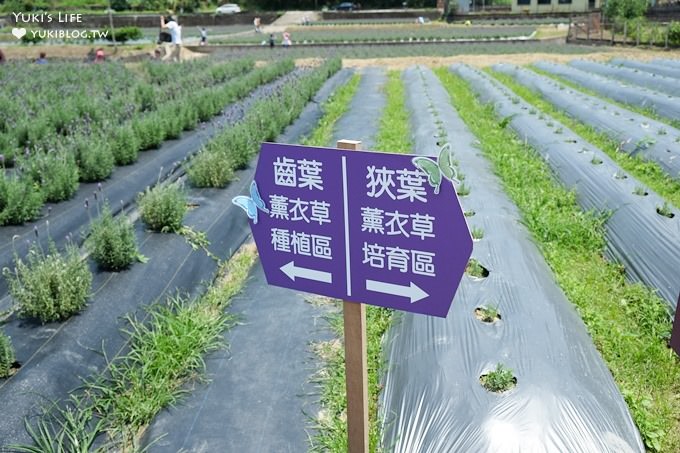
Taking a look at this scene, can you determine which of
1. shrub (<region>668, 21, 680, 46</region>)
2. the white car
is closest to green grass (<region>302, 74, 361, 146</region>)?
shrub (<region>668, 21, 680, 46</region>)

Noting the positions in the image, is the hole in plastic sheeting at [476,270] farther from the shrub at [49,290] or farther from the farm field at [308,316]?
the shrub at [49,290]

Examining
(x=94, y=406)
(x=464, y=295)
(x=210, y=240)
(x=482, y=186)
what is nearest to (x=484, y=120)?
(x=482, y=186)

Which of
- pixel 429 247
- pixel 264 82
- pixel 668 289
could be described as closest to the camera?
pixel 429 247

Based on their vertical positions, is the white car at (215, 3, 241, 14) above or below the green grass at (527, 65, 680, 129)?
above

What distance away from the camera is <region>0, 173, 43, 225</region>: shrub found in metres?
5.32

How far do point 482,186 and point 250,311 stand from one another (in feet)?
9.41

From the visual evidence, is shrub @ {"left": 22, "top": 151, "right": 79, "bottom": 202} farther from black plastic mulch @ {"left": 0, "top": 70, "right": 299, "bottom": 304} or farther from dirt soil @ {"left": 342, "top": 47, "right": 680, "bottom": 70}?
dirt soil @ {"left": 342, "top": 47, "right": 680, "bottom": 70}

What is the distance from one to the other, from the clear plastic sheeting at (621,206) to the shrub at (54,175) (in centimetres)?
519

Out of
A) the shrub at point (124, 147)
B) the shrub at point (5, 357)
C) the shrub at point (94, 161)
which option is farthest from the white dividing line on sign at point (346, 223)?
the shrub at point (124, 147)

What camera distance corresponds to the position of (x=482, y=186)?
6.01m

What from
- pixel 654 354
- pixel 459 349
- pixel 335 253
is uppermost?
pixel 335 253

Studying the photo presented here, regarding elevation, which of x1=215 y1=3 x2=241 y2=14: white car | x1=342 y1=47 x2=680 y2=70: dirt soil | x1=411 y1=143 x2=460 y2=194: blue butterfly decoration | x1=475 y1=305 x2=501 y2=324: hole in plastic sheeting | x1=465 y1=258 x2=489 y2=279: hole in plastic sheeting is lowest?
x1=475 y1=305 x2=501 y2=324: hole in plastic sheeting

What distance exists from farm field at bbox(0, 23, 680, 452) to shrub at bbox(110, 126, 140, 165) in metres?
0.03

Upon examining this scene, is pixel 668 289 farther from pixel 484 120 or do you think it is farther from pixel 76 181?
pixel 484 120
